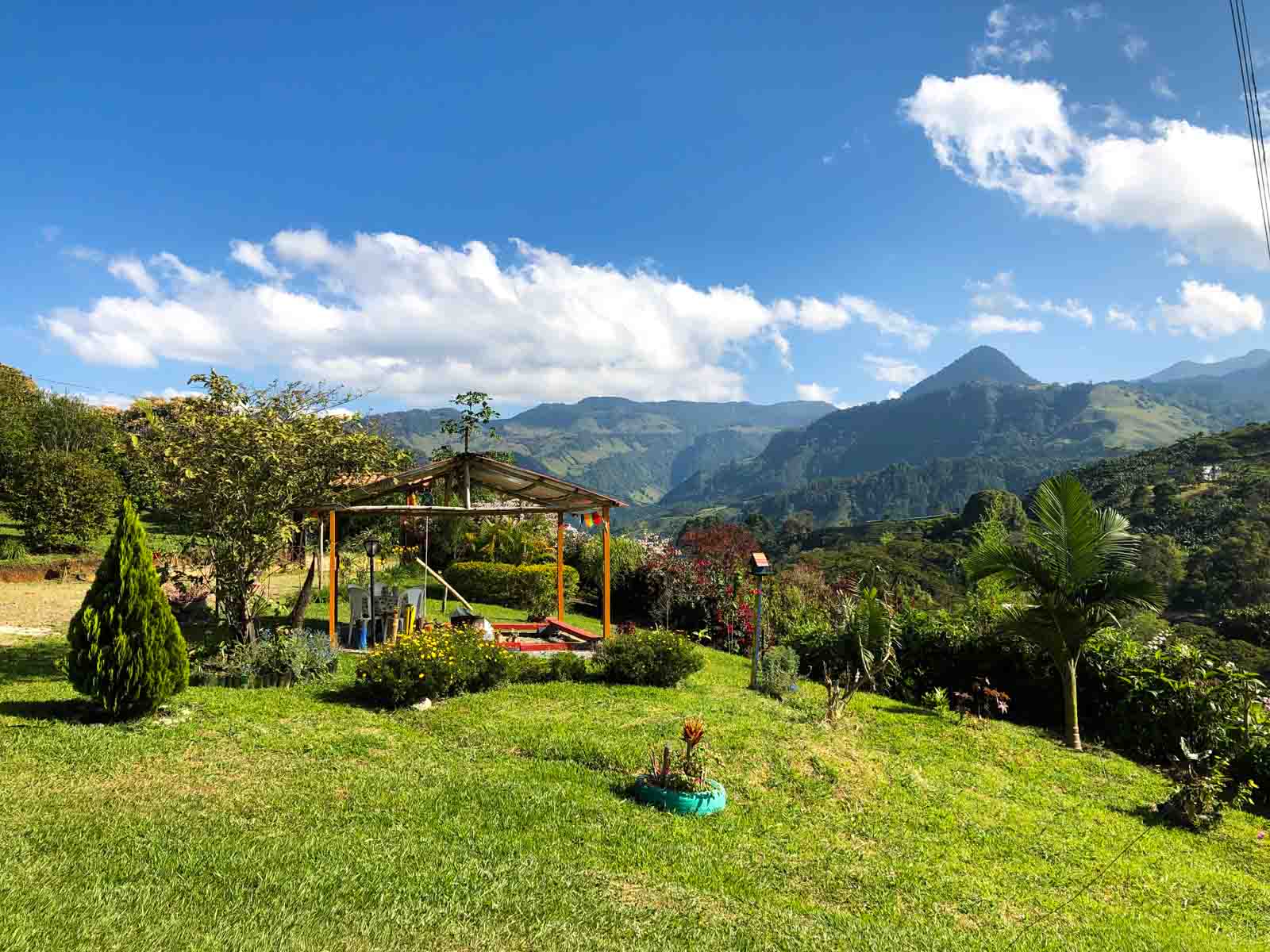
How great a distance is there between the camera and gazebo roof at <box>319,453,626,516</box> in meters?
11.6

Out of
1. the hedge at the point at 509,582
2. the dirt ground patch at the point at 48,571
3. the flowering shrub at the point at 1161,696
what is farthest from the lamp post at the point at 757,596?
the dirt ground patch at the point at 48,571

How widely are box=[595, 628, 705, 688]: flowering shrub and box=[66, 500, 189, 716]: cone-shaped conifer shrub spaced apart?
513cm

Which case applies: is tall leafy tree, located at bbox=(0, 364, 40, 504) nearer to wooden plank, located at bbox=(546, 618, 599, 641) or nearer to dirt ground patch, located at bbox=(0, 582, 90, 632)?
dirt ground patch, located at bbox=(0, 582, 90, 632)

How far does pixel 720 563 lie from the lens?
56.6ft

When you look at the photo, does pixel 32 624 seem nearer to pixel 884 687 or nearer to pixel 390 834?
pixel 390 834

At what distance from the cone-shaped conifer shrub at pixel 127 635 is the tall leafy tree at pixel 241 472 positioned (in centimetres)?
253

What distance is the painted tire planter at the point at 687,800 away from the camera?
19.1 feet

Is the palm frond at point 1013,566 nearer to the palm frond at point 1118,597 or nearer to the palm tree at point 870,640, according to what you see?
the palm frond at point 1118,597

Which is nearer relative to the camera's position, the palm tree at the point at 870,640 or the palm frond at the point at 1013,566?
the palm frond at the point at 1013,566

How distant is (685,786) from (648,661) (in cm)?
426

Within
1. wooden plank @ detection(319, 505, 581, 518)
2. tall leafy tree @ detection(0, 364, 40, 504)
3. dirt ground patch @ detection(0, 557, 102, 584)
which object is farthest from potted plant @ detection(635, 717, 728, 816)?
tall leafy tree @ detection(0, 364, 40, 504)

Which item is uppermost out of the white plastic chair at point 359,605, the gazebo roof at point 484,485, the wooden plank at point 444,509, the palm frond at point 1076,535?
the gazebo roof at point 484,485

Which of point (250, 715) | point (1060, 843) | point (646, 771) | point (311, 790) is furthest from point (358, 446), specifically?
point (1060, 843)

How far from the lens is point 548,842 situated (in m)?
5.07
